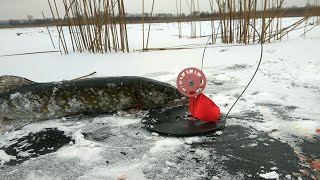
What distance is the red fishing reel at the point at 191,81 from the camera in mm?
1990

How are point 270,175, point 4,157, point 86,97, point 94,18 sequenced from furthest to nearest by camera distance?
point 94,18 < point 86,97 < point 4,157 < point 270,175

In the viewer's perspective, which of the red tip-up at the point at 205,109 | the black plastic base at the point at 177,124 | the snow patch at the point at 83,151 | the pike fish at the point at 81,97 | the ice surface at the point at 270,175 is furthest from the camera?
the pike fish at the point at 81,97

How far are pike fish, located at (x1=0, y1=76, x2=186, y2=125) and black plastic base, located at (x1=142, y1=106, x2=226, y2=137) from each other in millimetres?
182

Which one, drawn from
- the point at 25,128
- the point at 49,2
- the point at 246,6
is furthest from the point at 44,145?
the point at 246,6

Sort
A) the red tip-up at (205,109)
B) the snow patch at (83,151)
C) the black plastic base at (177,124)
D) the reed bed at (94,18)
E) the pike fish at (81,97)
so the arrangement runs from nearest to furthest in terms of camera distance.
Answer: the snow patch at (83,151), the black plastic base at (177,124), the red tip-up at (205,109), the pike fish at (81,97), the reed bed at (94,18)

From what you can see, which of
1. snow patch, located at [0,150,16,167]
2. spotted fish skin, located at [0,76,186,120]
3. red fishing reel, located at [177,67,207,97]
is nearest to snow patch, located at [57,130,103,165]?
snow patch, located at [0,150,16,167]

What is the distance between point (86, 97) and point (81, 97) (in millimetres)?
42

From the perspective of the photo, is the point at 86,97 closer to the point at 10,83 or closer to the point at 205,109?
the point at 10,83

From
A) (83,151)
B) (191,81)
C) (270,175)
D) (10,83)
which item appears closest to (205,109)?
(191,81)

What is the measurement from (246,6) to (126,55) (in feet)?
7.53

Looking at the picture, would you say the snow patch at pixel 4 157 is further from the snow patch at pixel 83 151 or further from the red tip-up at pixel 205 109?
the red tip-up at pixel 205 109

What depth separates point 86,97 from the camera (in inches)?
97.9

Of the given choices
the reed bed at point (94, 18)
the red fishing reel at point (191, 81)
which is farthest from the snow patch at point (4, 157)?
the reed bed at point (94, 18)

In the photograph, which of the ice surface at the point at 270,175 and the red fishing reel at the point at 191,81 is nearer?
the ice surface at the point at 270,175
